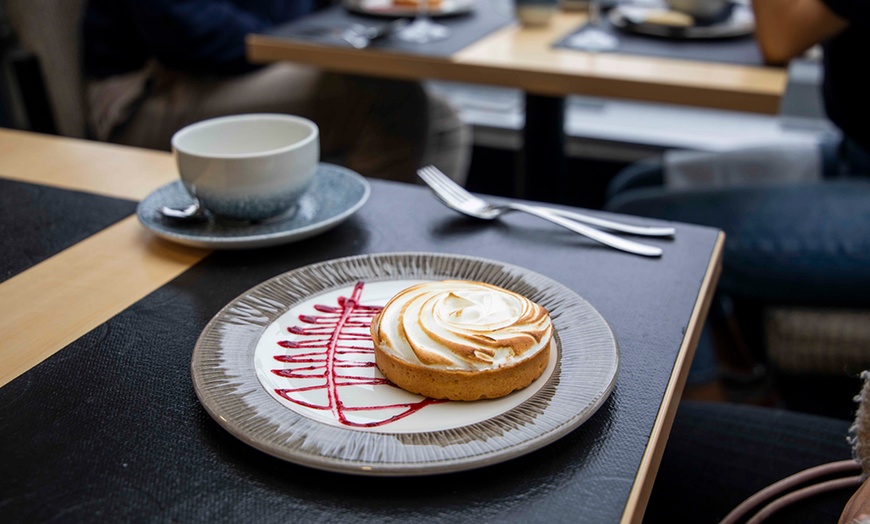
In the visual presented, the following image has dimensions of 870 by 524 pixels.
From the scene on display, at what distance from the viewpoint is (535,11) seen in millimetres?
1653

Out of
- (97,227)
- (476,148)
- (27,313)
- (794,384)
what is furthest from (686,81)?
(476,148)

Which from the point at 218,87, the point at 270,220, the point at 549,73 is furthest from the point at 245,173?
the point at 218,87

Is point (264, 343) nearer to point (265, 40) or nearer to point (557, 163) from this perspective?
point (265, 40)

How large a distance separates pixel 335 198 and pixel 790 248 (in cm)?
83

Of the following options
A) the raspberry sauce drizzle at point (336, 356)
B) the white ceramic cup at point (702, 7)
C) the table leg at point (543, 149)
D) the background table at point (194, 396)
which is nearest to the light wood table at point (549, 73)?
the table leg at point (543, 149)

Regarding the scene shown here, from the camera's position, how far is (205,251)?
2.59 feet

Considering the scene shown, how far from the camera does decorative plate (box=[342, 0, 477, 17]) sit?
1.79m

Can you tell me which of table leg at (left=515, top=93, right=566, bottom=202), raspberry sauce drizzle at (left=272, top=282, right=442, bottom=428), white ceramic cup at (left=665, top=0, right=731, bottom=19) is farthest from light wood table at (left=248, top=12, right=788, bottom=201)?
raspberry sauce drizzle at (left=272, top=282, right=442, bottom=428)

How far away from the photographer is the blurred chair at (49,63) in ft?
6.35

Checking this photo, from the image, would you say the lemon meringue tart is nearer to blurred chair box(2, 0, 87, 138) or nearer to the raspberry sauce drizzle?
the raspberry sauce drizzle

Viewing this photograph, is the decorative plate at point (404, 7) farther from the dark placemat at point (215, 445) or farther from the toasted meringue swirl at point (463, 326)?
the toasted meringue swirl at point (463, 326)

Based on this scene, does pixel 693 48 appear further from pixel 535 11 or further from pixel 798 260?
pixel 798 260

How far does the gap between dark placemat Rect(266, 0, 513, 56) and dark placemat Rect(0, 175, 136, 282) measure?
77 cm

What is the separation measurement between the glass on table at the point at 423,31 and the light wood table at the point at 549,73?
3.4 inches
